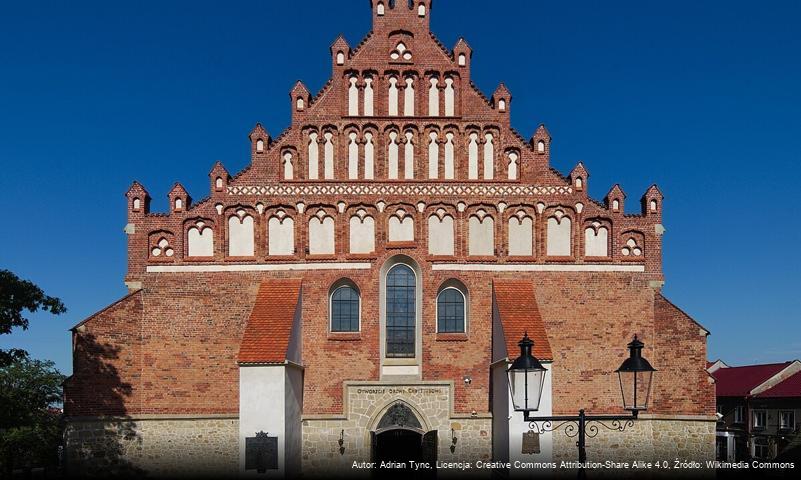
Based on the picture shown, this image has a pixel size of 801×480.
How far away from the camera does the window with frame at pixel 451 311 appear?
20.3 metres

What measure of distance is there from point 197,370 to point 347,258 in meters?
5.39

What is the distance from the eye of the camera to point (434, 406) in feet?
64.9

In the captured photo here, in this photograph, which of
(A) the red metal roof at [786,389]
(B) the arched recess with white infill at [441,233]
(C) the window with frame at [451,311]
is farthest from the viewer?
(A) the red metal roof at [786,389]

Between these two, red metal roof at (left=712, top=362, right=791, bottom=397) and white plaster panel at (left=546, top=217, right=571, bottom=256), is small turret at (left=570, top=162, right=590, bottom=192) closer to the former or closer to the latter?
white plaster panel at (left=546, top=217, right=571, bottom=256)

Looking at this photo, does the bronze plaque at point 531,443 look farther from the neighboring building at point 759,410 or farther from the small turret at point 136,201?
the neighboring building at point 759,410

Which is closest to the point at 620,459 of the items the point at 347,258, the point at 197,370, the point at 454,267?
the point at 454,267

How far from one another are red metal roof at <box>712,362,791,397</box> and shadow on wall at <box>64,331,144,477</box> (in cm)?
4314

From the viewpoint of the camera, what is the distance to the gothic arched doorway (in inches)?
779

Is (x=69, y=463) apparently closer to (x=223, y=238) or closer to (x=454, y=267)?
(x=223, y=238)

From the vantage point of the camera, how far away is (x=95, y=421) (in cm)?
1908

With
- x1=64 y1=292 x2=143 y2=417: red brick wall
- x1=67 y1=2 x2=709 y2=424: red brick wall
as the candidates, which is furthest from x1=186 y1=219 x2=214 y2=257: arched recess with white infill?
x1=64 y1=292 x2=143 y2=417: red brick wall

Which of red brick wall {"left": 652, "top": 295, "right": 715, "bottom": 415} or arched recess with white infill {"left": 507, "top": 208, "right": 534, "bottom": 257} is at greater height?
arched recess with white infill {"left": 507, "top": 208, "right": 534, "bottom": 257}

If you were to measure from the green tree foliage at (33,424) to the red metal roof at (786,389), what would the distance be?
1850 inches

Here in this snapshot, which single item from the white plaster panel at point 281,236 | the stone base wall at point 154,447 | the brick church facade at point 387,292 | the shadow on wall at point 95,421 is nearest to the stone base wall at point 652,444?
the brick church facade at point 387,292
